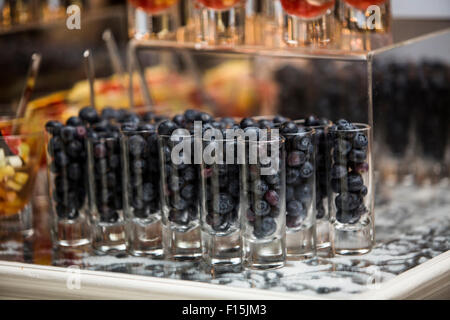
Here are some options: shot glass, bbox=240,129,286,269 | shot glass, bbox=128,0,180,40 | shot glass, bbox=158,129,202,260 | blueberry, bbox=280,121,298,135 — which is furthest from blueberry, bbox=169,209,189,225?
shot glass, bbox=128,0,180,40

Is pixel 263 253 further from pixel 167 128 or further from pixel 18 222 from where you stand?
pixel 18 222

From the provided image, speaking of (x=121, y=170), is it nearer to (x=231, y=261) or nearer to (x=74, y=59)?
(x=231, y=261)

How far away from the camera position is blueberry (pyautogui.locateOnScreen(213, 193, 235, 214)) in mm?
1254

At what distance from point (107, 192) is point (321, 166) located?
0.40 meters

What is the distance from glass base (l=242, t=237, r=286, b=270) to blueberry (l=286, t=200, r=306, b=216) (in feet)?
0.17

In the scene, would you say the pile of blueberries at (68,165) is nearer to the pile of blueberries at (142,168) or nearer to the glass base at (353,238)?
the pile of blueberries at (142,168)

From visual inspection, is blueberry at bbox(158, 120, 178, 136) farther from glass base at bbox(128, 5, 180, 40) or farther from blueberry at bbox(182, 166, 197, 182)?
glass base at bbox(128, 5, 180, 40)

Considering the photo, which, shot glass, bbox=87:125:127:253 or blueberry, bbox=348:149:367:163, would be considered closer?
blueberry, bbox=348:149:367:163

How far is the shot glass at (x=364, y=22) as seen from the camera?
1479 millimetres

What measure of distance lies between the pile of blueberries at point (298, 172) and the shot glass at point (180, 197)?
16 cm

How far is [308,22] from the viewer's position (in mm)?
1479

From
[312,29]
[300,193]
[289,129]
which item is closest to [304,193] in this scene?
[300,193]

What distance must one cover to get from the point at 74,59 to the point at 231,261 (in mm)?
1300

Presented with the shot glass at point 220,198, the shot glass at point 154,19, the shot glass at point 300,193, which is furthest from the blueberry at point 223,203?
the shot glass at point 154,19
